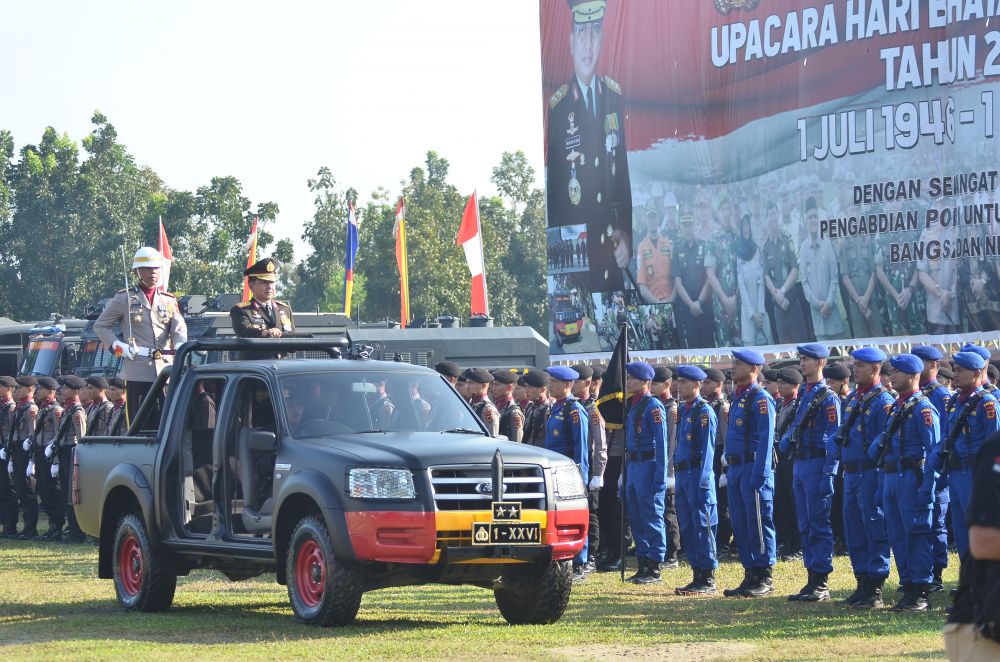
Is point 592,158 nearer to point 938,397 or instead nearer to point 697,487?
point 938,397

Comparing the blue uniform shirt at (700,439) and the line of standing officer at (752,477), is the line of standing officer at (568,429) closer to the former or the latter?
the blue uniform shirt at (700,439)

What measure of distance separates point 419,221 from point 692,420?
42.7m

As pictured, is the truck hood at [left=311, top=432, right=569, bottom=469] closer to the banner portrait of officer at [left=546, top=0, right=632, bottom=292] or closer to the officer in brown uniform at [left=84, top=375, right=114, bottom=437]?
the officer in brown uniform at [left=84, top=375, right=114, bottom=437]

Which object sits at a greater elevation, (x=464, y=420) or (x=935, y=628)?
(x=464, y=420)

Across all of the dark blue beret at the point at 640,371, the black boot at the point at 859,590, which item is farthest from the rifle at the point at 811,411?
the dark blue beret at the point at 640,371

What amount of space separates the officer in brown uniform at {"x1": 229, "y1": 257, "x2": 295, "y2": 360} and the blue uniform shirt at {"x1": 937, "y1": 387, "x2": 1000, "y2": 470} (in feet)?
17.4

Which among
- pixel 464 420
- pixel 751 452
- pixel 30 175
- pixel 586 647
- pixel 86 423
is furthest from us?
pixel 30 175

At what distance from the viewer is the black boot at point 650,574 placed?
13.6 m

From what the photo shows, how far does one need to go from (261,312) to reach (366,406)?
7.09 feet

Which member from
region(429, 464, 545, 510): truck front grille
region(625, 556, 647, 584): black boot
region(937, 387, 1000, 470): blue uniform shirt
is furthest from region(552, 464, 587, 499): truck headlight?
region(625, 556, 647, 584): black boot

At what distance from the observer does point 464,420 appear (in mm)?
10945

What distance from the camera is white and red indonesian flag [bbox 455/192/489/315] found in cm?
3012

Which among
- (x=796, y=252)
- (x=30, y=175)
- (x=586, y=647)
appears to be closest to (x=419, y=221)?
(x=30, y=175)

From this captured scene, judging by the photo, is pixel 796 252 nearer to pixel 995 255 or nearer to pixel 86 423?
pixel 995 255
